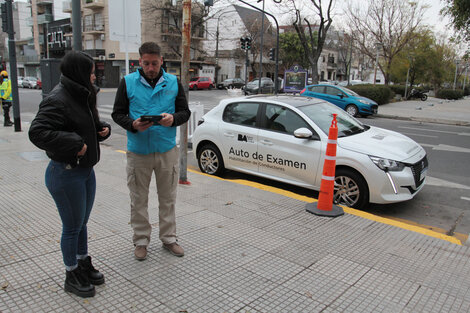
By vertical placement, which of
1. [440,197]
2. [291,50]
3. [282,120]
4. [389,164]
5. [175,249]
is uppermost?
[291,50]

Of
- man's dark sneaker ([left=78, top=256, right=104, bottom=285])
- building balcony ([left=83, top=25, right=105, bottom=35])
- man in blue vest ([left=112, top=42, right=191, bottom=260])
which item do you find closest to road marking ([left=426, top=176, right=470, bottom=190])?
man in blue vest ([left=112, top=42, right=191, bottom=260])

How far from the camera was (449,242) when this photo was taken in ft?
13.9

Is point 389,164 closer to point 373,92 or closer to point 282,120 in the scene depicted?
point 282,120

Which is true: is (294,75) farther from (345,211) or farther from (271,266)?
(271,266)

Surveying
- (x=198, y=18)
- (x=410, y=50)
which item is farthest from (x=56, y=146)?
(x=198, y=18)

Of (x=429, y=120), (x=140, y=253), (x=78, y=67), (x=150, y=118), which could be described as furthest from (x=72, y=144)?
(x=429, y=120)

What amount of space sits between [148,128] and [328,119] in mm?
3713

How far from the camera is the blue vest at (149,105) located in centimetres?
326

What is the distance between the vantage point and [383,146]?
18.2ft

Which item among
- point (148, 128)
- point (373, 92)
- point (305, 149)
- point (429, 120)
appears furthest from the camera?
point (373, 92)

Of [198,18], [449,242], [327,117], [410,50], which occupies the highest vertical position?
[198,18]

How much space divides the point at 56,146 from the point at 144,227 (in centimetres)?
131

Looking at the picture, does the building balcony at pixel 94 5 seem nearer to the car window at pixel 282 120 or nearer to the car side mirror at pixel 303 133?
the car window at pixel 282 120

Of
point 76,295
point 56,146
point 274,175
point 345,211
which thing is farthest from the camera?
point 274,175
